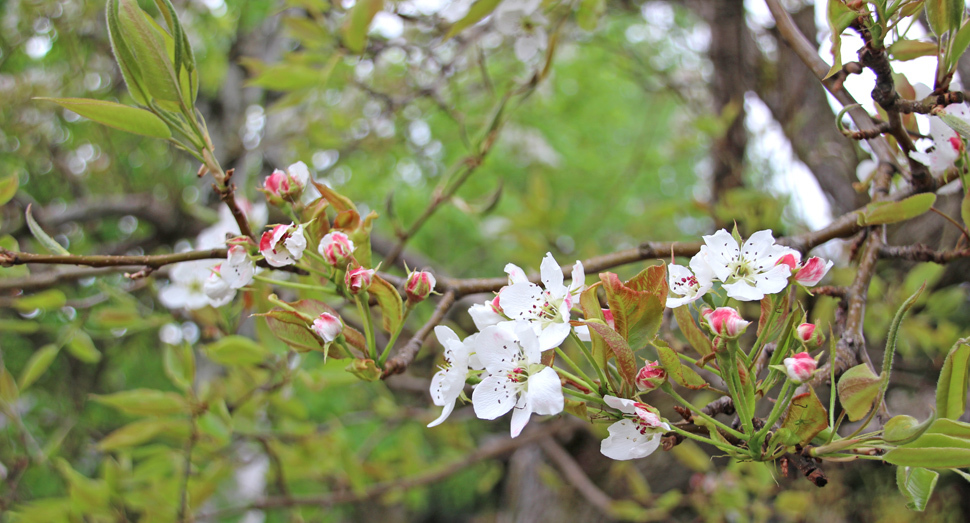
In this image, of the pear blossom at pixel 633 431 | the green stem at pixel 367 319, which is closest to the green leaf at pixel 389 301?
the green stem at pixel 367 319

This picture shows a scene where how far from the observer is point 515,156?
336cm

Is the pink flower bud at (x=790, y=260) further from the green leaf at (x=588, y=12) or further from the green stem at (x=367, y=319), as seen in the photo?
the green leaf at (x=588, y=12)

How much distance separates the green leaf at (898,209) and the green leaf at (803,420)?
0.98 ft

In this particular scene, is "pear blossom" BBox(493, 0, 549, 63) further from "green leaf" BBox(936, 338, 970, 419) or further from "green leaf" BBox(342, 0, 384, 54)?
"green leaf" BBox(936, 338, 970, 419)

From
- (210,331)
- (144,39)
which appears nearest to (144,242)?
(210,331)

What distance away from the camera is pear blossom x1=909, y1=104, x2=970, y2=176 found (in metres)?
0.64

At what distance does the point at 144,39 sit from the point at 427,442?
3685 mm

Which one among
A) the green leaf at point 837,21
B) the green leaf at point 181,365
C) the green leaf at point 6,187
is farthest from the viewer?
the green leaf at point 181,365

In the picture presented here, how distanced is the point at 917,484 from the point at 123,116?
0.81 m

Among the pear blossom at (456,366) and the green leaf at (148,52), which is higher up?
the green leaf at (148,52)

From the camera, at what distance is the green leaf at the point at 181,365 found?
3.77 feet

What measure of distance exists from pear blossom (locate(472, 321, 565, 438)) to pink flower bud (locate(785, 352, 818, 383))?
0.17 meters

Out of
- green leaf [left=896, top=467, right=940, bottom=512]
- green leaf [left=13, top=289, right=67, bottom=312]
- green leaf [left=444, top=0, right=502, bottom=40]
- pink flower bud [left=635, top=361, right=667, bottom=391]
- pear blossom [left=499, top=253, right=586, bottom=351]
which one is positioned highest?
green leaf [left=444, top=0, right=502, bottom=40]

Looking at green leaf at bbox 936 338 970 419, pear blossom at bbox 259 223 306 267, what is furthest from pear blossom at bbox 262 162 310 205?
green leaf at bbox 936 338 970 419
